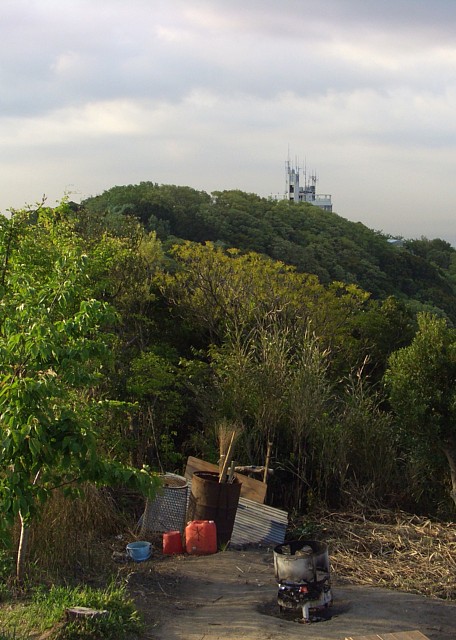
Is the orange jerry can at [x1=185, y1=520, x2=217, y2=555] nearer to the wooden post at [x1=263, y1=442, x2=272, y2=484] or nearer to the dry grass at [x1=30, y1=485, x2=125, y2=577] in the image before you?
the dry grass at [x1=30, y1=485, x2=125, y2=577]

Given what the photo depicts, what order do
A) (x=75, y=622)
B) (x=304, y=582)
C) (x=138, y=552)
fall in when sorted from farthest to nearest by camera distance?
(x=138, y=552), (x=304, y=582), (x=75, y=622)

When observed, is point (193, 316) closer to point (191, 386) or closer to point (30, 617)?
point (191, 386)

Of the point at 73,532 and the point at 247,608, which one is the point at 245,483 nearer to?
the point at 73,532

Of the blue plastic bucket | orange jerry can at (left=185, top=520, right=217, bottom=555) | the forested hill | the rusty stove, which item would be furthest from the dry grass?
the forested hill

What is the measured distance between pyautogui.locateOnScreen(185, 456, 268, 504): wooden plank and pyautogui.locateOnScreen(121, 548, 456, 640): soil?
1128mm

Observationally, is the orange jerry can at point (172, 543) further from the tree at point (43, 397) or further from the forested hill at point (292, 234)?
the forested hill at point (292, 234)

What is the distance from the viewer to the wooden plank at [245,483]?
7.41 meters

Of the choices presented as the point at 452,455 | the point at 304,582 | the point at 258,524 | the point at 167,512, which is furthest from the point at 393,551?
the point at 167,512

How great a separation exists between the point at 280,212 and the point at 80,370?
3274 cm

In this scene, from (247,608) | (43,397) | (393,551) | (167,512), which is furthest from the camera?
(167,512)

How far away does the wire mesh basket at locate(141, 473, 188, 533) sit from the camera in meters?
7.00

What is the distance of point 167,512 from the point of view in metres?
7.04

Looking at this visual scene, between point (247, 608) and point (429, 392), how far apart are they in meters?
3.16

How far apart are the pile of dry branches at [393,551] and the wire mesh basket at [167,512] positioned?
1360 mm
